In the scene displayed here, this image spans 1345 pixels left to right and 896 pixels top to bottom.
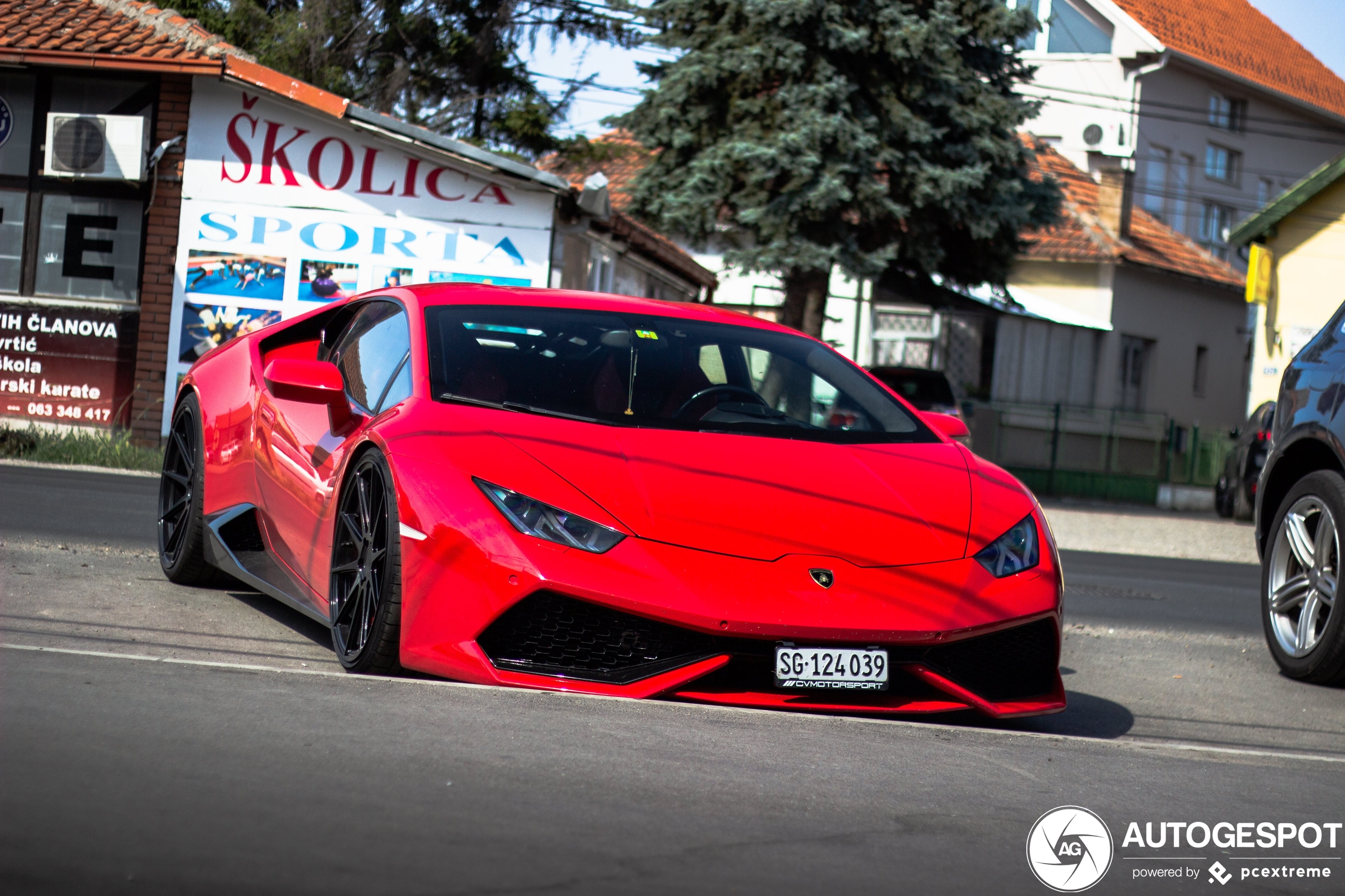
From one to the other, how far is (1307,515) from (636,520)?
324 cm

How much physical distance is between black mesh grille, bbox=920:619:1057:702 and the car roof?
5.62ft

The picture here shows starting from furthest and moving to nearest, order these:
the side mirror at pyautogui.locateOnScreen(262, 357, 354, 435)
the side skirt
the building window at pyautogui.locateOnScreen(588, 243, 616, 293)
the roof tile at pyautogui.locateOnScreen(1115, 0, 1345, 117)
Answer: the roof tile at pyautogui.locateOnScreen(1115, 0, 1345, 117) → the building window at pyautogui.locateOnScreen(588, 243, 616, 293) → the side skirt → the side mirror at pyautogui.locateOnScreen(262, 357, 354, 435)

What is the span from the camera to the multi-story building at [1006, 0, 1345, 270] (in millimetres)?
41716

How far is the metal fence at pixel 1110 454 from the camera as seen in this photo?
93.6 feet

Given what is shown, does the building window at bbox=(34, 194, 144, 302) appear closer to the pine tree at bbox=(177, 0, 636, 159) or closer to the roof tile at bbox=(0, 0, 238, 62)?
the roof tile at bbox=(0, 0, 238, 62)

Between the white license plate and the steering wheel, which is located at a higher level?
the steering wheel

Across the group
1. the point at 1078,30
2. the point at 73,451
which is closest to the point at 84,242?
the point at 73,451

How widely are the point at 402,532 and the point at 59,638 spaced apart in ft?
4.37

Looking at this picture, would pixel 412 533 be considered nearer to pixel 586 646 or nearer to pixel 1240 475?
pixel 586 646

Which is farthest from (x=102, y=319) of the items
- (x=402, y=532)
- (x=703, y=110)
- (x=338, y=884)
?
(x=338, y=884)

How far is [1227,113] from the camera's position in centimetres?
4659

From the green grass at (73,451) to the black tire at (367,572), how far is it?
10022mm

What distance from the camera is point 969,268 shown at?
22.8 metres

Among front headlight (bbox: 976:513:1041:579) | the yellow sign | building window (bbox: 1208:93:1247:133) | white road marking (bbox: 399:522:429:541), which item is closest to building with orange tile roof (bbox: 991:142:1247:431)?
the yellow sign
